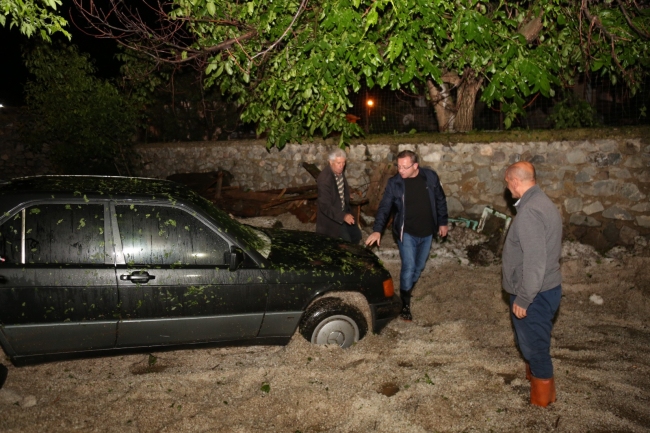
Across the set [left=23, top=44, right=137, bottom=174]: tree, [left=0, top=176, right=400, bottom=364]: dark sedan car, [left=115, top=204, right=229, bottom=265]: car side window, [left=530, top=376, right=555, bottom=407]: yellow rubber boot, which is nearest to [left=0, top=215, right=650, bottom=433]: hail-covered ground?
[left=530, top=376, right=555, bottom=407]: yellow rubber boot

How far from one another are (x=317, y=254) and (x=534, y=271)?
6.81ft

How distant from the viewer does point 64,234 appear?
3.70 meters

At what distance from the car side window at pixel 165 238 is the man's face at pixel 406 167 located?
222cm

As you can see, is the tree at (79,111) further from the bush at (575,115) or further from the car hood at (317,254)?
the bush at (575,115)

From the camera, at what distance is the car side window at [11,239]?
3.55 meters

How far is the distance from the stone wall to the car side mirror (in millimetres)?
5659

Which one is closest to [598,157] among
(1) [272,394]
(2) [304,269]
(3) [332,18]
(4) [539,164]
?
(4) [539,164]

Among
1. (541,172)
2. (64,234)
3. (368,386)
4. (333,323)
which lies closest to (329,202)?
(333,323)

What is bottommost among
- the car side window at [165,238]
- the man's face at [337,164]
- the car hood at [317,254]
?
the car hood at [317,254]

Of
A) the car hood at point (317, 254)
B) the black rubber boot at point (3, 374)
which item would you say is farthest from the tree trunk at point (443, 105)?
the black rubber boot at point (3, 374)

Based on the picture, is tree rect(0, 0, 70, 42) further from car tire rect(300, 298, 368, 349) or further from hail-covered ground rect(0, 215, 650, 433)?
car tire rect(300, 298, 368, 349)

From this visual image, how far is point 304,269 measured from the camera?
13.8ft

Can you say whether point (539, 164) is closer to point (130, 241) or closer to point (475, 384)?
point (475, 384)

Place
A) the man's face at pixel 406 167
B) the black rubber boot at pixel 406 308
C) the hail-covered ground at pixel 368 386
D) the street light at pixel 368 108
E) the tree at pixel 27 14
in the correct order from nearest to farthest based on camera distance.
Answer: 1. the hail-covered ground at pixel 368 386
2. the tree at pixel 27 14
3. the man's face at pixel 406 167
4. the black rubber boot at pixel 406 308
5. the street light at pixel 368 108
